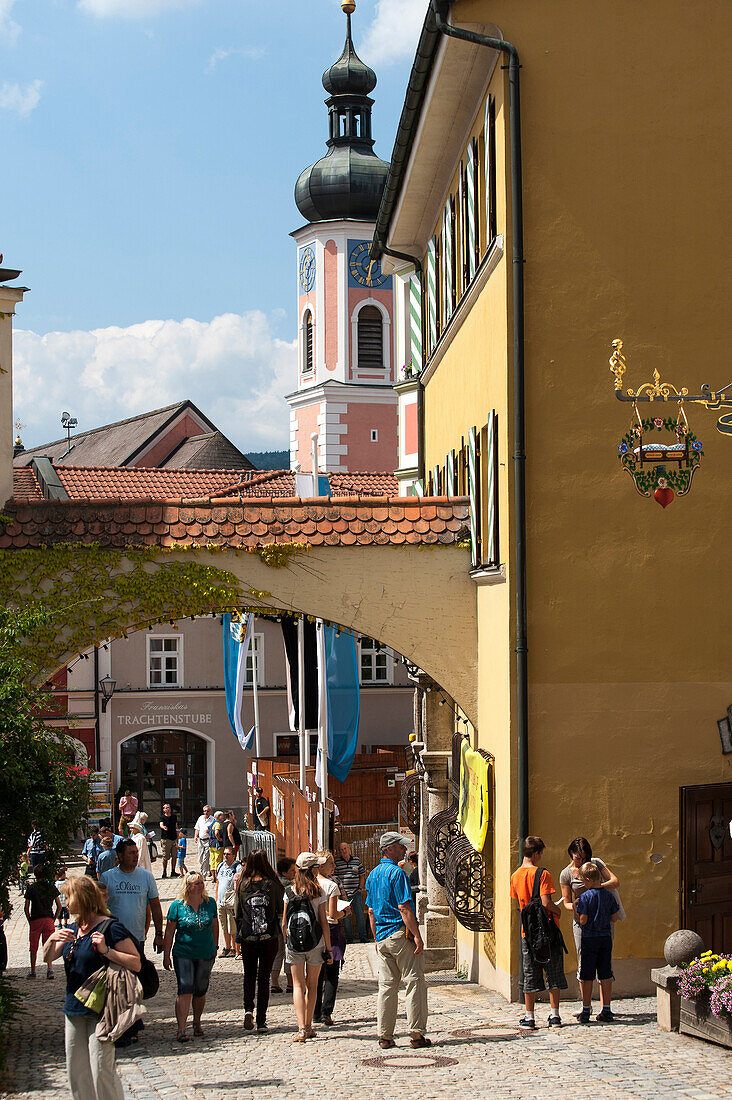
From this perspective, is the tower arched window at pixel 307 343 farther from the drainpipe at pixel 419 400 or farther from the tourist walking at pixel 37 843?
the tourist walking at pixel 37 843

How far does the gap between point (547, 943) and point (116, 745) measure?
102 ft

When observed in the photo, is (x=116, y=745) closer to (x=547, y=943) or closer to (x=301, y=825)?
(x=301, y=825)

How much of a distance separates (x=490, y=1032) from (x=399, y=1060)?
1209mm

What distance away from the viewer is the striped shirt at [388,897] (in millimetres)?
10805

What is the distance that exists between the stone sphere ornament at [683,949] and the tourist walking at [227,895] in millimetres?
5554

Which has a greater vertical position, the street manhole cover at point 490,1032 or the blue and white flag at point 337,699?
the blue and white flag at point 337,699

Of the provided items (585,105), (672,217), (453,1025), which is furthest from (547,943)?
(585,105)

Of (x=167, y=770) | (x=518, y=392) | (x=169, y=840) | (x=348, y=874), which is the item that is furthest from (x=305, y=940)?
(x=167, y=770)

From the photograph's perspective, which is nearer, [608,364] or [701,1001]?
[701,1001]

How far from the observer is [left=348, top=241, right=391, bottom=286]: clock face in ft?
174

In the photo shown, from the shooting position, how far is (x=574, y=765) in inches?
514

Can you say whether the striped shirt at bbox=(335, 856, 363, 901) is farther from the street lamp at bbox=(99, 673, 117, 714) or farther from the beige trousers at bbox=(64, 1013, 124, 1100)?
the street lamp at bbox=(99, 673, 117, 714)

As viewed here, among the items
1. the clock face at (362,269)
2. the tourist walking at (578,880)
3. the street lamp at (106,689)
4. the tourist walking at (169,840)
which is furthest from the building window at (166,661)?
the tourist walking at (578,880)

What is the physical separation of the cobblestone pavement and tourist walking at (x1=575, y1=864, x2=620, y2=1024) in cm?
30
